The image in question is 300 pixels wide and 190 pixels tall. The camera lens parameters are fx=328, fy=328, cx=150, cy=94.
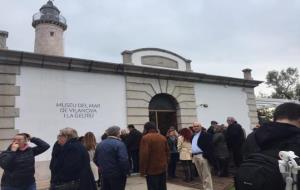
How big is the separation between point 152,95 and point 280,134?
12491 mm

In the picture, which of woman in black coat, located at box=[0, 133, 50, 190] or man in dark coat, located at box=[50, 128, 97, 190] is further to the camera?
woman in black coat, located at box=[0, 133, 50, 190]

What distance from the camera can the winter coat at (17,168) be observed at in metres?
5.46

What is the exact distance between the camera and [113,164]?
19.6 feet

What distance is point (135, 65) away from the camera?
1420 cm

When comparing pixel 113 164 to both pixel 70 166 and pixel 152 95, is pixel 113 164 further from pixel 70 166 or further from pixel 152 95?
pixel 152 95

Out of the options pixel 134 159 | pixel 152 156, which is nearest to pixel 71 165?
pixel 152 156

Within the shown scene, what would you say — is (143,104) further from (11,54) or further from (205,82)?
(11,54)

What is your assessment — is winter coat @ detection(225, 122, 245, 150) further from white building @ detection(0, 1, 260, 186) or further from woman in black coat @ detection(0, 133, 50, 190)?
woman in black coat @ detection(0, 133, 50, 190)

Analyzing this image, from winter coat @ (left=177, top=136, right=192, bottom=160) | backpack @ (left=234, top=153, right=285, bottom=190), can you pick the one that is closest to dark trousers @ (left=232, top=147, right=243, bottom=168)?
winter coat @ (left=177, top=136, right=192, bottom=160)

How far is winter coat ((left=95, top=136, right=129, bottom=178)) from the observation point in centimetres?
593

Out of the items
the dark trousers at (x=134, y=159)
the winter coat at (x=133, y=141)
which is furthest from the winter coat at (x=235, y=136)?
the dark trousers at (x=134, y=159)

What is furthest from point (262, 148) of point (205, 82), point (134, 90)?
point (205, 82)

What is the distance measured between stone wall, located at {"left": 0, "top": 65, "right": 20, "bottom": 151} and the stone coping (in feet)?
1.07

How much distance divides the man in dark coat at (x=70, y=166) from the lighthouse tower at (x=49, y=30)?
23.4 m
